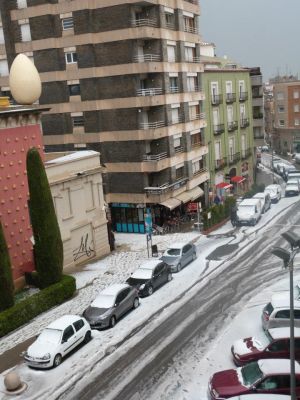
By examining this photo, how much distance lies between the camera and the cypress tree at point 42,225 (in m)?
30.3

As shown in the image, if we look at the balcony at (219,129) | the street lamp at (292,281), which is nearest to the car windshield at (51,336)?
the street lamp at (292,281)

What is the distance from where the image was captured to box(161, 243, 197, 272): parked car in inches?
1398

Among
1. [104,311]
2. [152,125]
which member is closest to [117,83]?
[152,125]

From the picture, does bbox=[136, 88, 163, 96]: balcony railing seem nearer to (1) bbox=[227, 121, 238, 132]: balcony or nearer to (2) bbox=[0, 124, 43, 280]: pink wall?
(2) bbox=[0, 124, 43, 280]: pink wall

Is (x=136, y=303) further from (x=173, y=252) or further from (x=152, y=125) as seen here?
(x=152, y=125)

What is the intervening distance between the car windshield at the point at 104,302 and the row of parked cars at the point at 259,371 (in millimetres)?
7394

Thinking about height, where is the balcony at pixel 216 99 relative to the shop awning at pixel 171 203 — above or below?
above

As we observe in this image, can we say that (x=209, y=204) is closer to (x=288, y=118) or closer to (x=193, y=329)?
(x=193, y=329)

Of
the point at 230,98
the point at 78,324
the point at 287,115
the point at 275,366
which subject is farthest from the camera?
the point at 287,115

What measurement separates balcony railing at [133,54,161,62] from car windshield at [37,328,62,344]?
2737 centimetres

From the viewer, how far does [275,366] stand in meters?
19.3

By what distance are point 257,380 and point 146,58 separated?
3315 cm

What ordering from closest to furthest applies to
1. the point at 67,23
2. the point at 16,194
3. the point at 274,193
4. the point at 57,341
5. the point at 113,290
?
the point at 57,341, the point at 113,290, the point at 16,194, the point at 67,23, the point at 274,193

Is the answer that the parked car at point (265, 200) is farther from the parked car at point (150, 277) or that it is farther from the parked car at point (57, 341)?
the parked car at point (57, 341)
